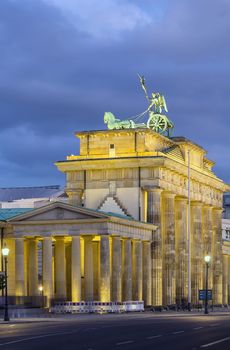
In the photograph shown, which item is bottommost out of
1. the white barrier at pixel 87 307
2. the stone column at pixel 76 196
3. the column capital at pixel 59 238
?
the white barrier at pixel 87 307

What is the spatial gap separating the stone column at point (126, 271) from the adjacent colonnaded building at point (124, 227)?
0.11 meters

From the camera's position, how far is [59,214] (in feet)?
368

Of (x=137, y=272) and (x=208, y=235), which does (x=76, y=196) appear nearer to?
(x=137, y=272)

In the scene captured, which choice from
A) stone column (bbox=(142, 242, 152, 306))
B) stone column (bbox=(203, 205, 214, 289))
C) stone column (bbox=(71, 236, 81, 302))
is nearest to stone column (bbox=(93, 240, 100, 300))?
stone column (bbox=(142, 242, 152, 306))

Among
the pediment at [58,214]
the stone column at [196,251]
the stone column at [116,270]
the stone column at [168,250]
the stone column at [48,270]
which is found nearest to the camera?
the pediment at [58,214]

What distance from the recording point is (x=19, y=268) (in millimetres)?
113625

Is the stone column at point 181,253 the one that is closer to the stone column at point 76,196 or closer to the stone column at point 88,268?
the stone column at point 76,196

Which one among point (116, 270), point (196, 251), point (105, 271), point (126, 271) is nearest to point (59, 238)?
point (105, 271)

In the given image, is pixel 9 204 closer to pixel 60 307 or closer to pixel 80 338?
pixel 60 307

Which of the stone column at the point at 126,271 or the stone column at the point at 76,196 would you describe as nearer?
the stone column at the point at 126,271

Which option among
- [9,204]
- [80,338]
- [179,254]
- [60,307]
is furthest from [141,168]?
[80,338]

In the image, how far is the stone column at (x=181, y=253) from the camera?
449 ft

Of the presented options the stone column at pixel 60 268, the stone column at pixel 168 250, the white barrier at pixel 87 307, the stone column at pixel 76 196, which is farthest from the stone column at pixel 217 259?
the white barrier at pixel 87 307

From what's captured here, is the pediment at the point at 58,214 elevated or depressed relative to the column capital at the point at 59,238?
elevated
